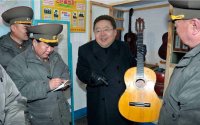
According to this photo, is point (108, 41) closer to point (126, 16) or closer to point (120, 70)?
point (120, 70)

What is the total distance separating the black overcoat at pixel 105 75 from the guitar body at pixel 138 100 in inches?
4.4

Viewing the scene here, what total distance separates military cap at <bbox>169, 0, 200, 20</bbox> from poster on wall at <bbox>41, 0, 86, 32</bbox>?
2.01m

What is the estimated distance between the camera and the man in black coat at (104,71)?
2.03 m

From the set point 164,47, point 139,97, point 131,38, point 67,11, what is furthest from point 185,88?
point 131,38

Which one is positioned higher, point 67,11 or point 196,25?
point 67,11

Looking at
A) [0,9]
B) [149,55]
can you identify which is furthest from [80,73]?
[149,55]

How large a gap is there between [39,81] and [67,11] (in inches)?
65.9

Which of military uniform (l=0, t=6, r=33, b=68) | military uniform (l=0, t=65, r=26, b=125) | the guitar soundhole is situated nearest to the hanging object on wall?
the guitar soundhole

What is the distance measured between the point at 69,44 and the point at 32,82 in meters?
1.38

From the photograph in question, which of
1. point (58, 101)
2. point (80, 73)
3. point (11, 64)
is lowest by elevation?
point (58, 101)

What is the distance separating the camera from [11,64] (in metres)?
1.62

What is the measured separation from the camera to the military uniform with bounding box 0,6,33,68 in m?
1.86

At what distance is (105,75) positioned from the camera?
2041 mm

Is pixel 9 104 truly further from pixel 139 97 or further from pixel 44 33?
pixel 139 97
